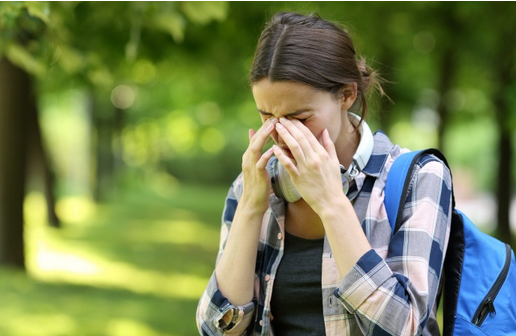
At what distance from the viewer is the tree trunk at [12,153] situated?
853cm

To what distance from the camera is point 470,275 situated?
6.54 ft

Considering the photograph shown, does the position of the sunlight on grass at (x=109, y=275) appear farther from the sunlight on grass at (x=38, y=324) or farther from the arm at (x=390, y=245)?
the arm at (x=390, y=245)

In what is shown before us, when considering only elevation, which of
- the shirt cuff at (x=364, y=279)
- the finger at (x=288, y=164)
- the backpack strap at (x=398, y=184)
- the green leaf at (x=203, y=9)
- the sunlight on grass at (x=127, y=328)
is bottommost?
the sunlight on grass at (x=127, y=328)

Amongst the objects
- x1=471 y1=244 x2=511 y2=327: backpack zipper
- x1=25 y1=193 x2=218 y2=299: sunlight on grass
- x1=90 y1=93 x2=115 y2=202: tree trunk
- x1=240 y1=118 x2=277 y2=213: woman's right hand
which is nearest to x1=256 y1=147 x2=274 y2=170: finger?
x1=240 y1=118 x2=277 y2=213: woman's right hand

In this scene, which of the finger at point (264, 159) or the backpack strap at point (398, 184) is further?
the finger at point (264, 159)

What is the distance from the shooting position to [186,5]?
4.01 meters

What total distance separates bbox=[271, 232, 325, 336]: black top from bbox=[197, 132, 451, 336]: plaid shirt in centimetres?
3

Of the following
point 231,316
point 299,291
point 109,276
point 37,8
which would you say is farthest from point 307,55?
point 109,276

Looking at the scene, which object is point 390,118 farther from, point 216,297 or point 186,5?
point 216,297

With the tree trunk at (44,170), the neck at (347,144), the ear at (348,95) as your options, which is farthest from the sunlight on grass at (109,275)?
the ear at (348,95)

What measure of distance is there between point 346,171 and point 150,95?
1869 centimetres

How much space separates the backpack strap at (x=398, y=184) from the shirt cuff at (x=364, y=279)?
0.52 ft

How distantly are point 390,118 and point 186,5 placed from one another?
36.4 ft

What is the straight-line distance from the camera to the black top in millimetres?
2072
